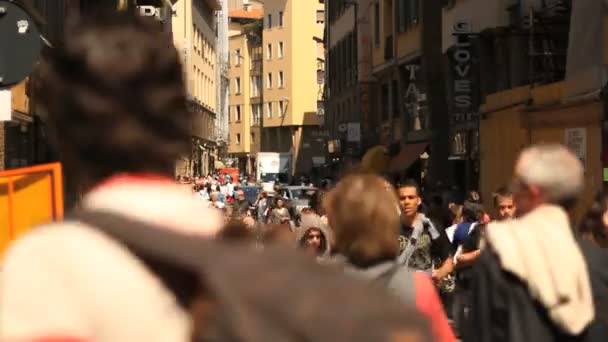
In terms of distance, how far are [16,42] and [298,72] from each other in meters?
89.5

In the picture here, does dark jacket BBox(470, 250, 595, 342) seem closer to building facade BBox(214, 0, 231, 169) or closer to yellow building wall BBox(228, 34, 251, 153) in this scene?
building facade BBox(214, 0, 231, 169)

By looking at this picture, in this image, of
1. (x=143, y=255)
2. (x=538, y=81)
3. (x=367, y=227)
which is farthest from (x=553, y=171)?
(x=538, y=81)

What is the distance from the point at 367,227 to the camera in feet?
13.6

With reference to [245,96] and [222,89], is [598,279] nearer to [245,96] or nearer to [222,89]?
[222,89]

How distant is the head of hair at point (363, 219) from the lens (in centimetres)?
409

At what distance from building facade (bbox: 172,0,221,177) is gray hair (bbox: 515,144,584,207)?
197ft

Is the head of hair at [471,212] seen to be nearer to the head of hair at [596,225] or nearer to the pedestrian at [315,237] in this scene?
the pedestrian at [315,237]

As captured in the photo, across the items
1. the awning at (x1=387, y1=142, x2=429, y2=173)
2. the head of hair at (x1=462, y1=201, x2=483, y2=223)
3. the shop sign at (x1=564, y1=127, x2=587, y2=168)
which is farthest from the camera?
the awning at (x1=387, y1=142, x2=429, y2=173)

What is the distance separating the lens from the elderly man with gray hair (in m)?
4.68

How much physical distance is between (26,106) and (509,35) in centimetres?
1222

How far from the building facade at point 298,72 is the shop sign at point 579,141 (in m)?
75.1

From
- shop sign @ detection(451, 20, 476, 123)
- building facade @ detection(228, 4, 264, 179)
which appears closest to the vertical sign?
shop sign @ detection(451, 20, 476, 123)

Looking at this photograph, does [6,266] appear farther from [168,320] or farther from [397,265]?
[397,265]

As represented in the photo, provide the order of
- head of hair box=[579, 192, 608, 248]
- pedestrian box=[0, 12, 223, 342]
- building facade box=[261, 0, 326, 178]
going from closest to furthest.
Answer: pedestrian box=[0, 12, 223, 342] < head of hair box=[579, 192, 608, 248] < building facade box=[261, 0, 326, 178]
